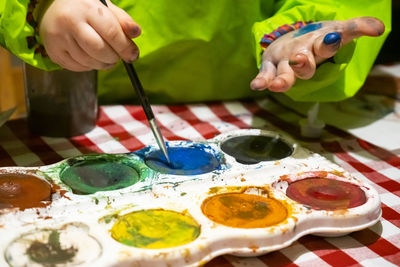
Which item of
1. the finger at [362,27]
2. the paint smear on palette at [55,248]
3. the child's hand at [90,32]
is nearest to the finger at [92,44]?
the child's hand at [90,32]

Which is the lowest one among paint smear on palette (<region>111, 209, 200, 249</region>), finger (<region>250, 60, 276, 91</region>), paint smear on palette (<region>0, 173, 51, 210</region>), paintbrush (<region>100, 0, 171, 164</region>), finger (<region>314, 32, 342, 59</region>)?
paint smear on palette (<region>111, 209, 200, 249</region>)

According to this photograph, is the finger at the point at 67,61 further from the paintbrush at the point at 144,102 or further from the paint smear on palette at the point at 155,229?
the paint smear on palette at the point at 155,229

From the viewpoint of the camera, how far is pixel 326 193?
28.0 inches

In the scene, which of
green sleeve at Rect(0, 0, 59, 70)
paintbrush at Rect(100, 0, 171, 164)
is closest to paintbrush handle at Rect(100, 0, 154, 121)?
paintbrush at Rect(100, 0, 171, 164)

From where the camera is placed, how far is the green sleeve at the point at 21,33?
0.77 meters

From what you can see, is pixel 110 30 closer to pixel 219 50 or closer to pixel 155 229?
pixel 155 229

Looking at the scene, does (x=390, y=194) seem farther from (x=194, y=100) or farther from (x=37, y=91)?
(x=37, y=91)

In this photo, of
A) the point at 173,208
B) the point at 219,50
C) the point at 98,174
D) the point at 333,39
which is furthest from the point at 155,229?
the point at 219,50

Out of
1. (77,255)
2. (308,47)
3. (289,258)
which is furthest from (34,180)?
(308,47)

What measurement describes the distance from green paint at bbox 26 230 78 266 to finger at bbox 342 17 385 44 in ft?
1.60

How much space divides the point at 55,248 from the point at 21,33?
355 millimetres

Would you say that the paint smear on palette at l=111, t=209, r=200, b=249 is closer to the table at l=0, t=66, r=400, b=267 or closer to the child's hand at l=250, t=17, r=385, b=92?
the table at l=0, t=66, r=400, b=267

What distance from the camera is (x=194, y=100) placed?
1.11 m

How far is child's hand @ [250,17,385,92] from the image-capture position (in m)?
0.76
